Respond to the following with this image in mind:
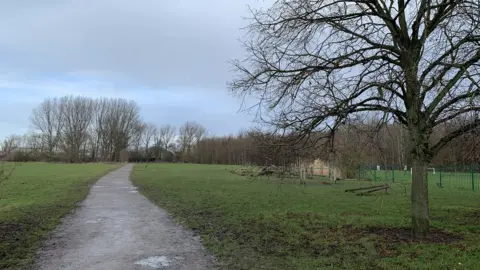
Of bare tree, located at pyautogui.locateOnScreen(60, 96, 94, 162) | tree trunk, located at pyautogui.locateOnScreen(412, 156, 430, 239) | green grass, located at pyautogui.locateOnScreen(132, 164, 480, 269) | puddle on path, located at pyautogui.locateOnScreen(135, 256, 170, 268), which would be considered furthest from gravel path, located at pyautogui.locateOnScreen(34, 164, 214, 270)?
bare tree, located at pyautogui.locateOnScreen(60, 96, 94, 162)

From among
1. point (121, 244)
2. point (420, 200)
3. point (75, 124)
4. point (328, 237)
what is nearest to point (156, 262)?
point (121, 244)

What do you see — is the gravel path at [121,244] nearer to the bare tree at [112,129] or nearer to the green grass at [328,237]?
the green grass at [328,237]

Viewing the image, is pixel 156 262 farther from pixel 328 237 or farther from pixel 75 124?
pixel 75 124

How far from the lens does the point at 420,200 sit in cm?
917

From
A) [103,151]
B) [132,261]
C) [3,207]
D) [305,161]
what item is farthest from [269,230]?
[103,151]

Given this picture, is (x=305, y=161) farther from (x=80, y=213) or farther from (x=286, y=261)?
(x=80, y=213)

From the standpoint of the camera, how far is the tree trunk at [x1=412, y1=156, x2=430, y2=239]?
9078 mm

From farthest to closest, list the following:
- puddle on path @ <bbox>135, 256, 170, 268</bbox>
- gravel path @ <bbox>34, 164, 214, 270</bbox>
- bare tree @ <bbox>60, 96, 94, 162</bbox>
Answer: bare tree @ <bbox>60, 96, 94, 162</bbox>
gravel path @ <bbox>34, 164, 214, 270</bbox>
puddle on path @ <bbox>135, 256, 170, 268</bbox>

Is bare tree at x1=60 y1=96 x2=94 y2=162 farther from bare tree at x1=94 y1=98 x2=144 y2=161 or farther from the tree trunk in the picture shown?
the tree trunk

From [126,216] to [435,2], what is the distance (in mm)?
10297

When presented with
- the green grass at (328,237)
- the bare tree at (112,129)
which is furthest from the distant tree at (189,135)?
the green grass at (328,237)

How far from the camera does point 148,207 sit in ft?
52.0

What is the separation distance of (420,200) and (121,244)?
6.46 m

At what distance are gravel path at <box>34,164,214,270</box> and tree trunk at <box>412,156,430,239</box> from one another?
4637mm
